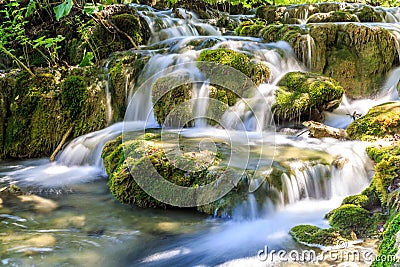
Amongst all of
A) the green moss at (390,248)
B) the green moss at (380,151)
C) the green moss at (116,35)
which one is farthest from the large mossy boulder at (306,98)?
the green moss at (116,35)

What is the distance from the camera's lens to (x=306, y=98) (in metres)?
7.13

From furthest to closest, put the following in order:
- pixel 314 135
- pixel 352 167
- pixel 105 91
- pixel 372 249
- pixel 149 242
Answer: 1. pixel 105 91
2. pixel 314 135
3. pixel 352 167
4. pixel 149 242
5. pixel 372 249

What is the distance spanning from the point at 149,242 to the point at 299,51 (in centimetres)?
698

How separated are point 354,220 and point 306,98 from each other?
12.3ft

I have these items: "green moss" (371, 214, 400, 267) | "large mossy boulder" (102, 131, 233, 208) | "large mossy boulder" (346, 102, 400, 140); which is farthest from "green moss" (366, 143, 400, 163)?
"green moss" (371, 214, 400, 267)

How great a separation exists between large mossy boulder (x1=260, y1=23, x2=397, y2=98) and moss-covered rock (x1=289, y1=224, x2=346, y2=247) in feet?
20.0

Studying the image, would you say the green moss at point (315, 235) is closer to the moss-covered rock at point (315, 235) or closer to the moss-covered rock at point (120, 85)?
the moss-covered rock at point (315, 235)

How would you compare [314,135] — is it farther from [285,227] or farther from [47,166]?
[47,166]

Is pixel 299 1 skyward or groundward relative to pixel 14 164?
skyward

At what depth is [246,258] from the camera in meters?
3.61

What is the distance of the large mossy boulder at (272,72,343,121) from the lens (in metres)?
7.11

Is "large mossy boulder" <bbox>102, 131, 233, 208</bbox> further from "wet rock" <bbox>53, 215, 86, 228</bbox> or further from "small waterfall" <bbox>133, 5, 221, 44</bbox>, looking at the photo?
"small waterfall" <bbox>133, 5, 221, 44</bbox>

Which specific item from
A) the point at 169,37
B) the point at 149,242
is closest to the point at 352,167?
the point at 149,242

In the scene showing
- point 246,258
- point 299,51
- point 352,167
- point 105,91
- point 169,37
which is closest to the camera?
point 246,258
